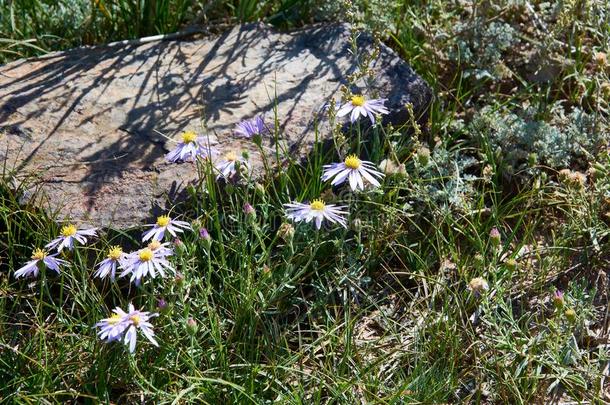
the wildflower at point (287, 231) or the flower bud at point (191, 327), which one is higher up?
the wildflower at point (287, 231)

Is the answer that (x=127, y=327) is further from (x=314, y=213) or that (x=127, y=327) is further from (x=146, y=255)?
(x=314, y=213)

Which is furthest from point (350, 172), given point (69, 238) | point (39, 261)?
point (39, 261)

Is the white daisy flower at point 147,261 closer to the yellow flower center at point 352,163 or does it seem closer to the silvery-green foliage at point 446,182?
the yellow flower center at point 352,163

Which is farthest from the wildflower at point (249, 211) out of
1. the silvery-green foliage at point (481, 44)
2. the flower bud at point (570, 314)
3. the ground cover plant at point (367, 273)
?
the silvery-green foliage at point (481, 44)

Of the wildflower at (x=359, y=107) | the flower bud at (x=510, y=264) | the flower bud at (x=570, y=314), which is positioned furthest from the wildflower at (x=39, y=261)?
the flower bud at (x=570, y=314)

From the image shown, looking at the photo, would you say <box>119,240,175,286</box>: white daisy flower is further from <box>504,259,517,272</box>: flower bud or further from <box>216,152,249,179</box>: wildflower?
<box>504,259,517,272</box>: flower bud

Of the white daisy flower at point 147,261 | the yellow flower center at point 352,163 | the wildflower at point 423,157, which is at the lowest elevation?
the white daisy flower at point 147,261

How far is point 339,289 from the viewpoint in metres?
3.26

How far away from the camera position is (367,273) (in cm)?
343

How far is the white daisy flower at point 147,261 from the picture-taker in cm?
279

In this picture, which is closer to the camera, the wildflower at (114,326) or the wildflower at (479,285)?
the wildflower at (114,326)

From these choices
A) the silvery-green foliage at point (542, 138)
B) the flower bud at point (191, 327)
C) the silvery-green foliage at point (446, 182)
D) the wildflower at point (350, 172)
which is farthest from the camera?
the silvery-green foliage at point (542, 138)

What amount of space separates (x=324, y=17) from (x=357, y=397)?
215cm

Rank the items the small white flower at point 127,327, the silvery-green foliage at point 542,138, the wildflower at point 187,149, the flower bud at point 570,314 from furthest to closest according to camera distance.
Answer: the silvery-green foliage at point 542,138 → the wildflower at point 187,149 → the flower bud at point 570,314 → the small white flower at point 127,327
